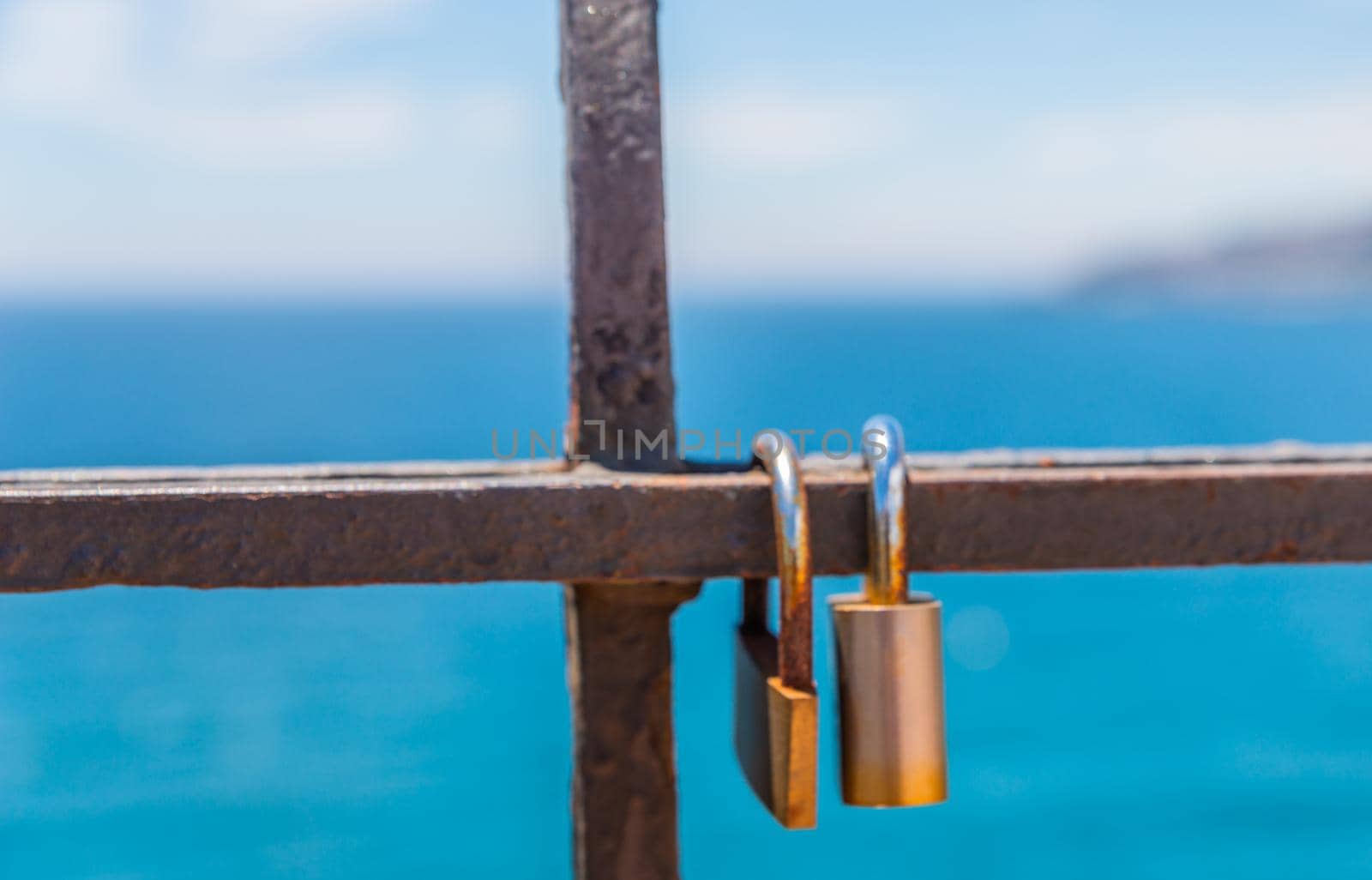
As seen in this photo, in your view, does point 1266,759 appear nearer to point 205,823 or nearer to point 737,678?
point 205,823

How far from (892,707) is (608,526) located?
0.65ft

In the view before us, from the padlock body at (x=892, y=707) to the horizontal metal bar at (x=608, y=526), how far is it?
0.15 feet

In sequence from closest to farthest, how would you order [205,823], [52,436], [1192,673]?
[205,823]
[1192,673]
[52,436]

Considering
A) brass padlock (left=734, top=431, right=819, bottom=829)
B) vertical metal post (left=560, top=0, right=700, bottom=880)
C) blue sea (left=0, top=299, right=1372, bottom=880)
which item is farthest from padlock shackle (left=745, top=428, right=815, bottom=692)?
blue sea (left=0, top=299, right=1372, bottom=880)

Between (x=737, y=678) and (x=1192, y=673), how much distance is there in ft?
68.2

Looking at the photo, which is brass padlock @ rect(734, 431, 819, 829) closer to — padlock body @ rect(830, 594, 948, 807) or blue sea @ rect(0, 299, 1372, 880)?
padlock body @ rect(830, 594, 948, 807)

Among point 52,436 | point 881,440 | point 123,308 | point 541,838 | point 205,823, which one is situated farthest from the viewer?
point 123,308

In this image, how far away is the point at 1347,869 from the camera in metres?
12.2

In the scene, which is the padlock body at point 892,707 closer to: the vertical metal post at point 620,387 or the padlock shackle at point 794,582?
the padlock shackle at point 794,582

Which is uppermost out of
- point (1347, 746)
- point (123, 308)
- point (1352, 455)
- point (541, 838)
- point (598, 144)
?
point (123, 308)

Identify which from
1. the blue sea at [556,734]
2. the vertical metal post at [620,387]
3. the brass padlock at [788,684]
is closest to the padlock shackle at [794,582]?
the brass padlock at [788,684]

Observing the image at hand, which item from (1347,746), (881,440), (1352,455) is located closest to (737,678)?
(881,440)

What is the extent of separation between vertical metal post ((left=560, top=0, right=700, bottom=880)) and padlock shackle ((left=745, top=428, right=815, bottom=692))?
11cm

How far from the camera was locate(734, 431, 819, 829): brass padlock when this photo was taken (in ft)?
2.63
